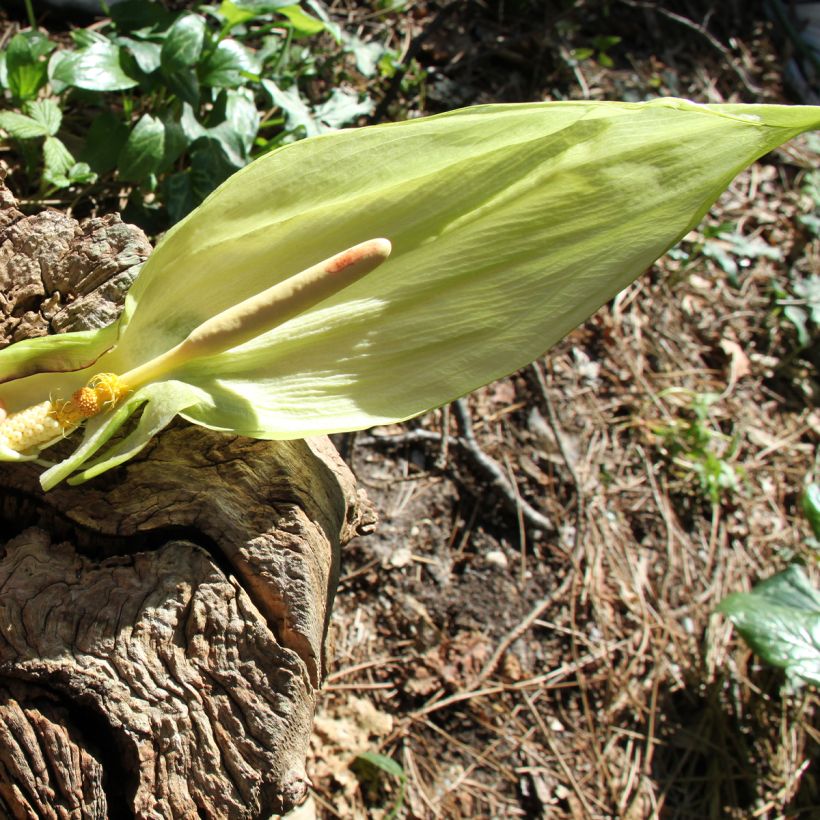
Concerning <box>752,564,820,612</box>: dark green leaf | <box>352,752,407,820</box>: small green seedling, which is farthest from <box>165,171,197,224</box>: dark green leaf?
<box>752,564,820,612</box>: dark green leaf

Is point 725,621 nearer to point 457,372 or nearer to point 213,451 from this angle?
point 457,372

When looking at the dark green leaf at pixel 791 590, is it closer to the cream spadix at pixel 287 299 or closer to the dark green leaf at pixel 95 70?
the cream spadix at pixel 287 299

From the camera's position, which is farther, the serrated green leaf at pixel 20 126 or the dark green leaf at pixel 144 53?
the dark green leaf at pixel 144 53

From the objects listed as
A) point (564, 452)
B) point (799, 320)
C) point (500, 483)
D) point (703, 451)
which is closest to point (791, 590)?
point (703, 451)

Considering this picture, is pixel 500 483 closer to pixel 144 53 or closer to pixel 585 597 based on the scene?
pixel 585 597

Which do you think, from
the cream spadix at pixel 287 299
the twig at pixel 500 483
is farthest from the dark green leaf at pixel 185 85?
the twig at pixel 500 483

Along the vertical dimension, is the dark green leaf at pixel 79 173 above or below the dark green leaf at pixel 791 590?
above

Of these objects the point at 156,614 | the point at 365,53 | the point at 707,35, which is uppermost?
the point at 365,53
